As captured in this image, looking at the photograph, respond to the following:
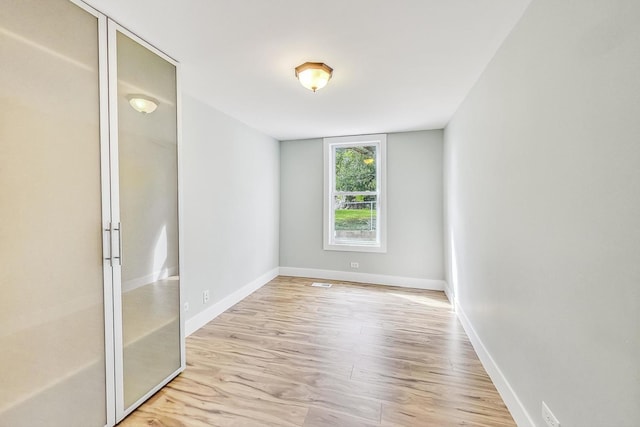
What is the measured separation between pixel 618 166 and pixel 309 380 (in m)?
2.16

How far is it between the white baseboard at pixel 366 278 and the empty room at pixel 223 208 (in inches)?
36.4

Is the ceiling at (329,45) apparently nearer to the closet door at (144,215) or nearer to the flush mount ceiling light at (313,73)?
the flush mount ceiling light at (313,73)

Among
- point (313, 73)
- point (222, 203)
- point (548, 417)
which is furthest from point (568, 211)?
point (222, 203)

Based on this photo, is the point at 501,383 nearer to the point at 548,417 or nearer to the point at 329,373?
the point at 548,417

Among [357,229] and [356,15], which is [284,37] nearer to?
[356,15]

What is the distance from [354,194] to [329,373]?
309cm

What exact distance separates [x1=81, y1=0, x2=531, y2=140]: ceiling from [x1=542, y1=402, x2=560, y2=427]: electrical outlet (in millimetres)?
2133

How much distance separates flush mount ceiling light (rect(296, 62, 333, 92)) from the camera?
2.17 meters

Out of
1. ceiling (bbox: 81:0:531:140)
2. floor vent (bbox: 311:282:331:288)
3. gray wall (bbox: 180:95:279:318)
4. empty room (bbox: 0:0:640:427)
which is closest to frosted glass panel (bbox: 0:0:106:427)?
empty room (bbox: 0:0:640:427)

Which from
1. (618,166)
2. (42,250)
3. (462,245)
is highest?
(618,166)

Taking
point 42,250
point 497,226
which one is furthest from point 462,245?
point 42,250

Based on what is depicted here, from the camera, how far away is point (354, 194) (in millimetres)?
4797

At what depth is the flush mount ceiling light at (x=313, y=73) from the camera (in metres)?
2.17

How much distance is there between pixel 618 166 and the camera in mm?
930
